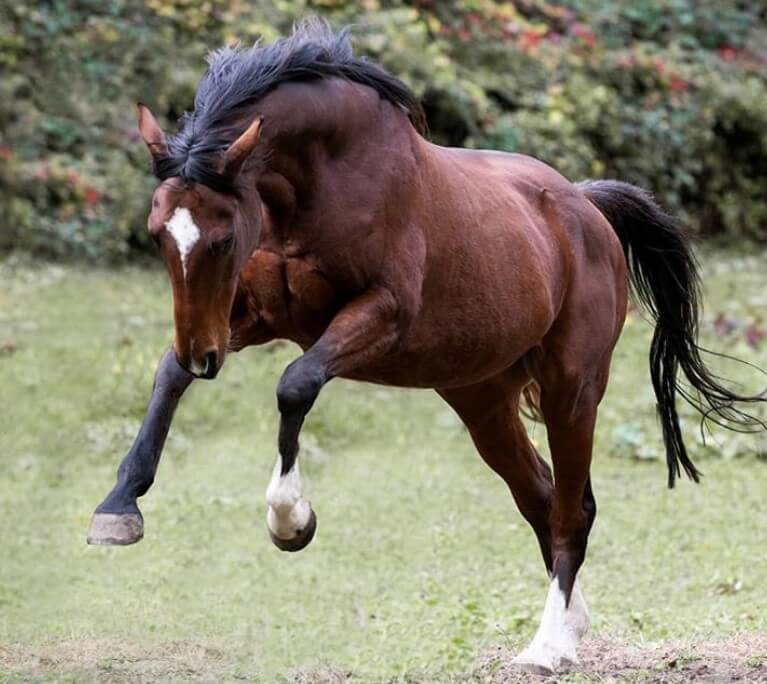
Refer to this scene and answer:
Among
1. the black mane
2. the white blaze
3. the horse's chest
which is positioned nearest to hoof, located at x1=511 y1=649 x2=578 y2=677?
the horse's chest

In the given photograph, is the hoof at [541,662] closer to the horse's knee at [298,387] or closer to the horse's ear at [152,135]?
the horse's knee at [298,387]

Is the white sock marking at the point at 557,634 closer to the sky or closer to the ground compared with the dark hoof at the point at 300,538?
closer to the ground

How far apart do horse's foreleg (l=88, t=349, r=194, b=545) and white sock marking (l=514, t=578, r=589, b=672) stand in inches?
66.0

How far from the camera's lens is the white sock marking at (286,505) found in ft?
15.6

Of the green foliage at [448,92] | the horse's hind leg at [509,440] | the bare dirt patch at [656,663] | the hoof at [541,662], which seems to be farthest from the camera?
the green foliage at [448,92]

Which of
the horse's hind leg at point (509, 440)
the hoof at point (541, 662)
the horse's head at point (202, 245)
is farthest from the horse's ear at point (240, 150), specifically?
the hoof at point (541, 662)

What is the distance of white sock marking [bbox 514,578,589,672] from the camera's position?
223 inches

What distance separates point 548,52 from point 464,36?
1.00 m

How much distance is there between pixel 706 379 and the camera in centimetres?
675

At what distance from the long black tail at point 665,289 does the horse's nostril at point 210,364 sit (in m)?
2.58

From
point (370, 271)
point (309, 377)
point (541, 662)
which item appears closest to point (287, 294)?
point (370, 271)

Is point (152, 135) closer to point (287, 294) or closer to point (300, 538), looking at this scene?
point (287, 294)

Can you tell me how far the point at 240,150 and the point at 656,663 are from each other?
262 cm

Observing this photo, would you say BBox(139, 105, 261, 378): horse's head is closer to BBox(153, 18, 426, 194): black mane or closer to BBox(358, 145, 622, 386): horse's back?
BBox(153, 18, 426, 194): black mane
